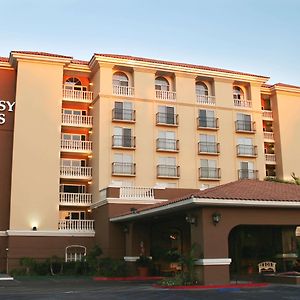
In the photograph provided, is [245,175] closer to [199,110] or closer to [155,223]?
[199,110]

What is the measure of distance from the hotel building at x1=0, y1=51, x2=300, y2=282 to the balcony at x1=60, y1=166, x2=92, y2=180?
82 millimetres

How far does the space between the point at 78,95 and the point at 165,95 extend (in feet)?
23.4

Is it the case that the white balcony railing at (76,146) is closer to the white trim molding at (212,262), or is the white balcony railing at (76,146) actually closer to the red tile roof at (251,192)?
the red tile roof at (251,192)

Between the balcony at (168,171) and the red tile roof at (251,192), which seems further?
the balcony at (168,171)

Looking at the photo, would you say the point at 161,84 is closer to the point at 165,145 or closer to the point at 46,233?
the point at 165,145

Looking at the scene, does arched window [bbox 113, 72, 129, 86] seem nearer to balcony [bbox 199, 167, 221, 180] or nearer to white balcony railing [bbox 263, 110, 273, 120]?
balcony [bbox 199, 167, 221, 180]

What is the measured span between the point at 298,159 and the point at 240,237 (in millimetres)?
20685

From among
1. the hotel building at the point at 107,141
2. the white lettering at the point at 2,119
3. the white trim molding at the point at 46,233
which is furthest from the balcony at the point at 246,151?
the white lettering at the point at 2,119

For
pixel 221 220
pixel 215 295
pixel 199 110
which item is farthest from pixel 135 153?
pixel 215 295

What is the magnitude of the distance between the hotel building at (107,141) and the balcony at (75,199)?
76 millimetres

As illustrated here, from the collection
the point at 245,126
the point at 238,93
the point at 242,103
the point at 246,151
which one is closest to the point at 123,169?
the point at 246,151

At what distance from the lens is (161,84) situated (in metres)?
42.4

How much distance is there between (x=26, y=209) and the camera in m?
35.9

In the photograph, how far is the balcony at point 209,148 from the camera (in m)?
41.2
